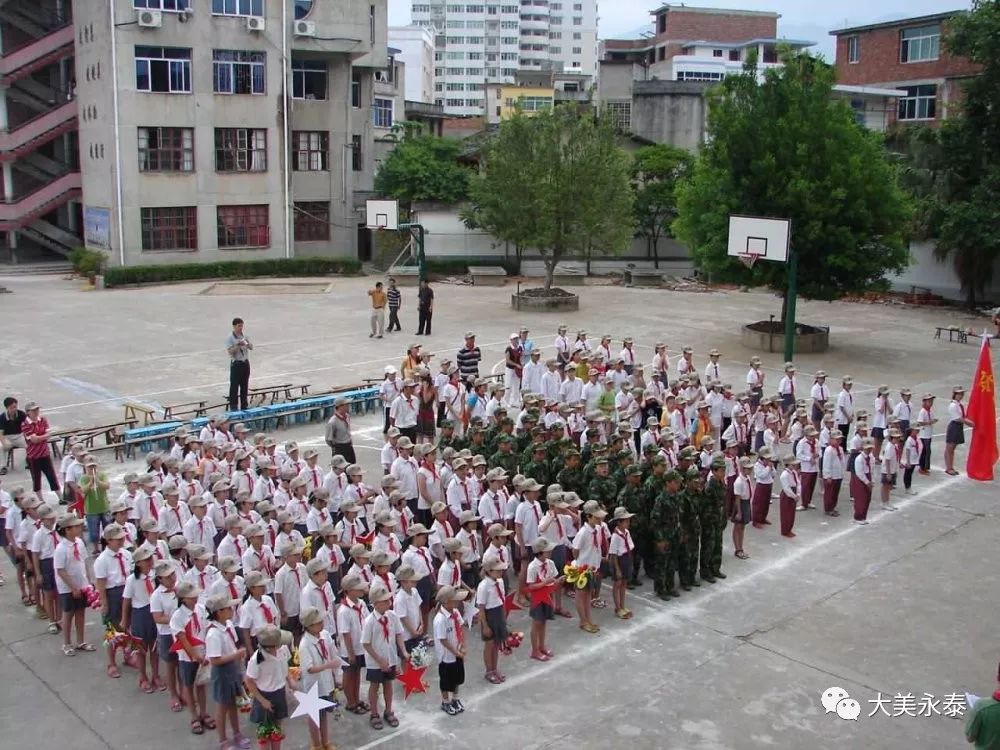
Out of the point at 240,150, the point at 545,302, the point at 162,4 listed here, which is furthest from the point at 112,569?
the point at 162,4

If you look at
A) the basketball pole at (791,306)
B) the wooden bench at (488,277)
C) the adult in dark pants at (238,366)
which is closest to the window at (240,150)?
the wooden bench at (488,277)

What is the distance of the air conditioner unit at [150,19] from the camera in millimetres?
37156

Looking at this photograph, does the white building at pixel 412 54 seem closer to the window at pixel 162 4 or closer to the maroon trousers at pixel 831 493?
the window at pixel 162 4

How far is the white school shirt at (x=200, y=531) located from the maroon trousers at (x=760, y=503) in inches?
268

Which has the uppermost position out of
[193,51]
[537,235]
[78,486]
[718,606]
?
[193,51]

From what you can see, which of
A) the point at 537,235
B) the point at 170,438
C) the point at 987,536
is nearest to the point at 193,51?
the point at 537,235

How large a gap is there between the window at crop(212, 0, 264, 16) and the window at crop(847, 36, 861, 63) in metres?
25.5

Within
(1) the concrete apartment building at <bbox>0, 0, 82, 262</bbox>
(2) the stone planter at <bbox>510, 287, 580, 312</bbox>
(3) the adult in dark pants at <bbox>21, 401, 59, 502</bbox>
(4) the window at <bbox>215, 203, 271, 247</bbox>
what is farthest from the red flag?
(1) the concrete apartment building at <bbox>0, 0, 82, 262</bbox>

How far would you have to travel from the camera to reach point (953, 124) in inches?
1299

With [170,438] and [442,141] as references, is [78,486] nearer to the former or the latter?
[170,438]

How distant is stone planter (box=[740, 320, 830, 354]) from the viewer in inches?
1027

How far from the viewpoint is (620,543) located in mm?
10516

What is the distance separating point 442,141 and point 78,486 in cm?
3433

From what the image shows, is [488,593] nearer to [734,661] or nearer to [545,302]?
[734,661]
